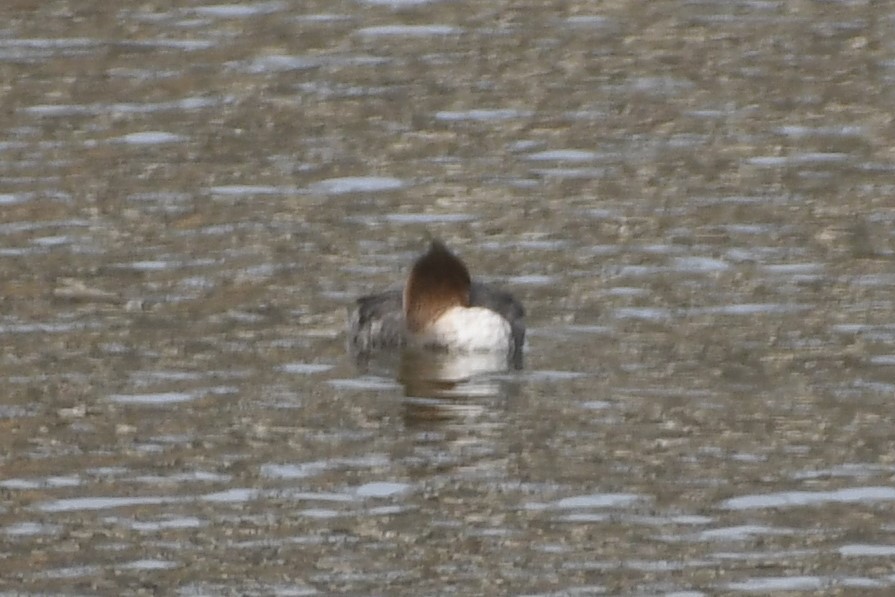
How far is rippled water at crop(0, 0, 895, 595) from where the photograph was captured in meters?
10.1

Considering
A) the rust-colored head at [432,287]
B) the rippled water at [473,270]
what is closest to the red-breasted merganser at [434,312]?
the rust-colored head at [432,287]

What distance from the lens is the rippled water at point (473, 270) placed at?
33.0ft

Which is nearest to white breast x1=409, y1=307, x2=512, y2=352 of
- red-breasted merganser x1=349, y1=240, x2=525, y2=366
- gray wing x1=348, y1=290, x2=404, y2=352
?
red-breasted merganser x1=349, y1=240, x2=525, y2=366

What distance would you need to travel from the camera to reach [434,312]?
13.7 metres

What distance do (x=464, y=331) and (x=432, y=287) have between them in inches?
12.5

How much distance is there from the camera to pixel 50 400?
484 inches

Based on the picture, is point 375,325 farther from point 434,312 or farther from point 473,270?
point 473,270

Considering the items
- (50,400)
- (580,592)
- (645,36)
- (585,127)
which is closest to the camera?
(580,592)

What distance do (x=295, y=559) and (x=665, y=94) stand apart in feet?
33.3

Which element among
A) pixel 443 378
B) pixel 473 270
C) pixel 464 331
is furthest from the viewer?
pixel 473 270

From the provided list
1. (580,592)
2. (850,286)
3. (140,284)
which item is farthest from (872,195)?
(580,592)

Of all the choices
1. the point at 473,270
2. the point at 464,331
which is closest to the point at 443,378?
the point at 464,331

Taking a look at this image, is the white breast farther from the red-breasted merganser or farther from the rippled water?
the rippled water

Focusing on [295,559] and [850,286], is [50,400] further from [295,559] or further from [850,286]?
[850,286]
